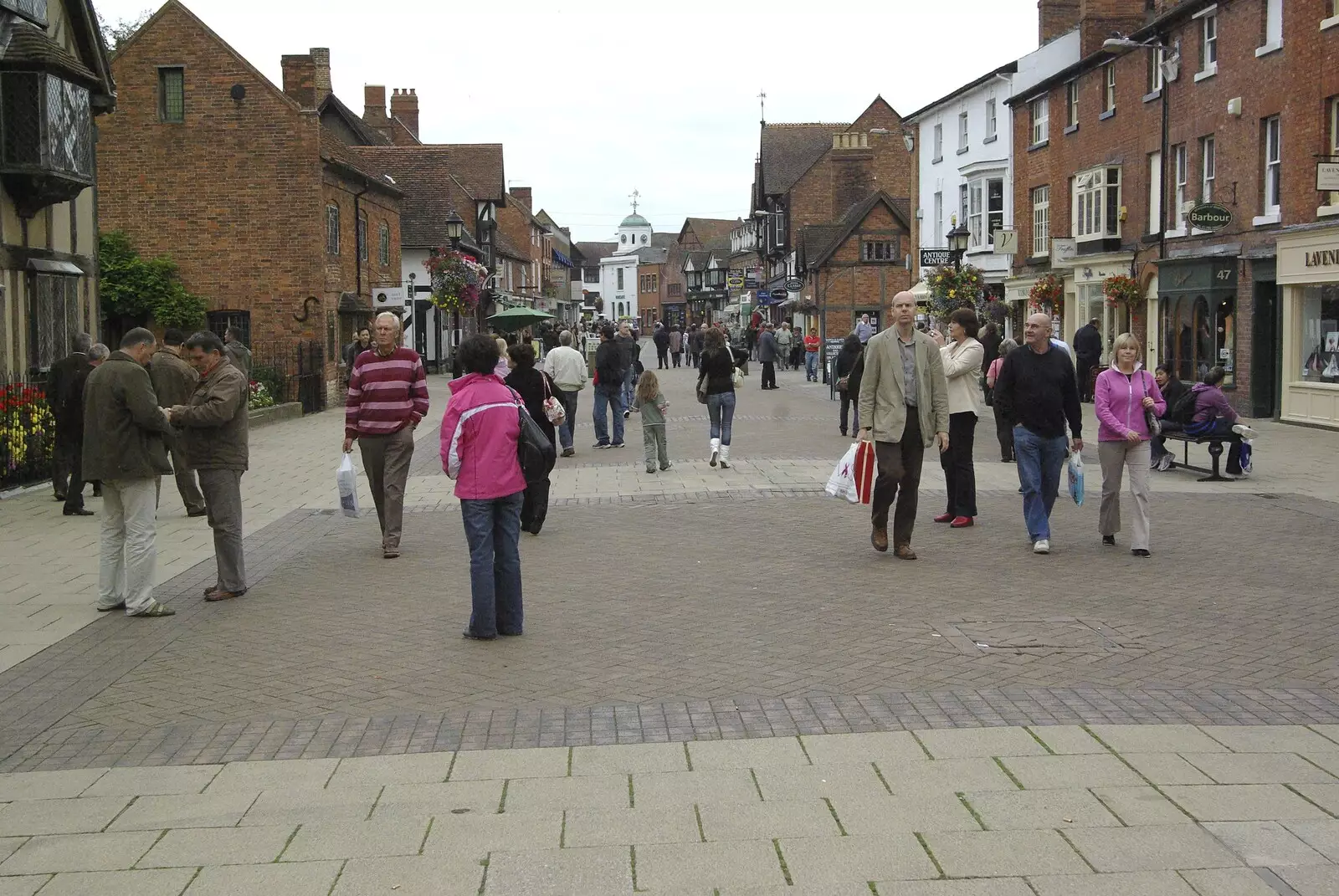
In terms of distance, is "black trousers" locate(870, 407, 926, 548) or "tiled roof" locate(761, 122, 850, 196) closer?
"black trousers" locate(870, 407, 926, 548)

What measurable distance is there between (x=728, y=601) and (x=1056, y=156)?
30.2m

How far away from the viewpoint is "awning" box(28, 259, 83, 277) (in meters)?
17.4

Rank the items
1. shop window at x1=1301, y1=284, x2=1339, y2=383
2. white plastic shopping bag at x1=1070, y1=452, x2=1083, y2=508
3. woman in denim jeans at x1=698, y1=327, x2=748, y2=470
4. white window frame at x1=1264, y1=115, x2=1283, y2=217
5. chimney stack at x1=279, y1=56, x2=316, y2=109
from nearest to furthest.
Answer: white plastic shopping bag at x1=1070, y1=452, x2=1083, y2=508, woman in denim jeans at x1=698, y1=327, x2=748, y2=470, shop window at x1=1301, y1=284, x2=1339, y2=383, white window frame at x1=1264, y1=115, x2=1283, y2=217, chimney stack at x1=279, y1=56, x2=316, y2=109

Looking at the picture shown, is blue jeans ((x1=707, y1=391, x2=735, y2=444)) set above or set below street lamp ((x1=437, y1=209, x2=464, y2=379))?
below

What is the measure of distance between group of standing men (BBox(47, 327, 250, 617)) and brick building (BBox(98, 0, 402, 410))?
68.8 feet

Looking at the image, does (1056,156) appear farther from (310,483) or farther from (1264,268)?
(310,483)

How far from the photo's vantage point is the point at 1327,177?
68.2 feet

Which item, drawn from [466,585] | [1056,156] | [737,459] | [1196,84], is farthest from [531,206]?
[466,585]

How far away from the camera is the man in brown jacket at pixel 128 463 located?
8766 mm

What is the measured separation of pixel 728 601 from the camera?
8.96 meters

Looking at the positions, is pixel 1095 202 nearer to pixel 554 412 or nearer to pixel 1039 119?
pixel 1039 119

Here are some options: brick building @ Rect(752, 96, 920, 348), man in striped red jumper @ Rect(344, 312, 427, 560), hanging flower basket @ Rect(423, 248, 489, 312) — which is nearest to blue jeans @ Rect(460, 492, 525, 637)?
man in striped red jumper @ Rect(344, 312, 427, 560)

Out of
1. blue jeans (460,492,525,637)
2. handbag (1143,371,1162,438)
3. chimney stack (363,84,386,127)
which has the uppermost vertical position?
chimney stack (363,84,386,127)

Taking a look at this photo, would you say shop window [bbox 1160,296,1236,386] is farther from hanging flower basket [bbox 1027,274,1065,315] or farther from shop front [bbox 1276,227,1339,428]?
hanging flower basket [bbox 1027,274,1065,315]
